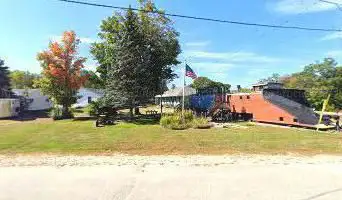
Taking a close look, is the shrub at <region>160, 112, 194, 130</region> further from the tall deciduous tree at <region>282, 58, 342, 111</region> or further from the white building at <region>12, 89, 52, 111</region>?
the white building at <region>12, 89, 52, 111</region>

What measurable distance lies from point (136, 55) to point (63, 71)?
11461 millimetres

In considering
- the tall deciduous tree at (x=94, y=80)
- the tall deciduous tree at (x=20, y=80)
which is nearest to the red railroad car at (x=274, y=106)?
the tall deciduous tree at (x=94, y=80)

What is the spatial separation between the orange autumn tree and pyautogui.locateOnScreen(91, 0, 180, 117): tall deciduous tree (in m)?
2.98

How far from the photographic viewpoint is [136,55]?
35906 millimetres

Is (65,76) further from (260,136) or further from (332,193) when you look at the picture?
(332,193)

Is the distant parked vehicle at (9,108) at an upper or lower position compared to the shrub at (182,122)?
upper

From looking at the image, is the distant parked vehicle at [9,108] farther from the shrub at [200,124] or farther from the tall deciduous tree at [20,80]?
the tall deciduous tree at [20,80]

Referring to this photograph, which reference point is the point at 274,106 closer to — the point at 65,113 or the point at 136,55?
the point at 136,55

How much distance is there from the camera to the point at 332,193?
1032cm

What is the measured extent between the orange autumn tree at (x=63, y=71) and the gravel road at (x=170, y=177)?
28.0m

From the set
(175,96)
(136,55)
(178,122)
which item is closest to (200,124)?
(178,122)

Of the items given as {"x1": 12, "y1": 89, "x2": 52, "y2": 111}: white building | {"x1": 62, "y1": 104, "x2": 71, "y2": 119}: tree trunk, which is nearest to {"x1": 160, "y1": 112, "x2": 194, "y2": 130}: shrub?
{"x1": 62, "y1": 104, "x2": 71, "y2": 119}: tree trunk

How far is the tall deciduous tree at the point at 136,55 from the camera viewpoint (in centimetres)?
3519

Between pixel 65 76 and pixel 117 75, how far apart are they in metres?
10.2
